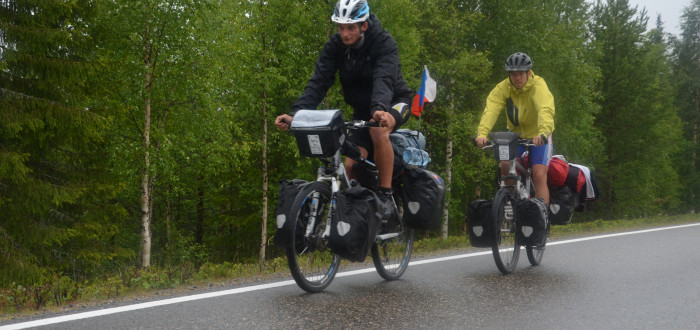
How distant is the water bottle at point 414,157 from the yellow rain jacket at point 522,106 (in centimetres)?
98

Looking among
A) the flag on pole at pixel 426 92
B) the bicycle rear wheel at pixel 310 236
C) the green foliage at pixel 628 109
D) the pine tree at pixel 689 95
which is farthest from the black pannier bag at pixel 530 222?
the pine tree at pixel 689 95

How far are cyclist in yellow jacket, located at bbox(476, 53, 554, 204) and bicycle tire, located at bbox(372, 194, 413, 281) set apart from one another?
117cm

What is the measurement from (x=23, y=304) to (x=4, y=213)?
38.2 ft

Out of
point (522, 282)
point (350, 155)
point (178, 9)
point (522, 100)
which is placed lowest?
point (522, 282)

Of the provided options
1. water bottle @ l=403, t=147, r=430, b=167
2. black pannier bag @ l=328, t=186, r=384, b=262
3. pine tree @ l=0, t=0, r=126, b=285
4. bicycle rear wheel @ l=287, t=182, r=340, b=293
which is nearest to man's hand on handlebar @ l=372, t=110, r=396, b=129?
black pannier bag @ l=328, t=186, r=384, b=262

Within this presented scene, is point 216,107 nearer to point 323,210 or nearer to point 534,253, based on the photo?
point 534,253

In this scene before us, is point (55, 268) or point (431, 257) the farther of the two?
point (55, 268)

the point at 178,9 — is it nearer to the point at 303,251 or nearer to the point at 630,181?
the point at 303,251

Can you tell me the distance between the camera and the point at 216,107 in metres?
19.6

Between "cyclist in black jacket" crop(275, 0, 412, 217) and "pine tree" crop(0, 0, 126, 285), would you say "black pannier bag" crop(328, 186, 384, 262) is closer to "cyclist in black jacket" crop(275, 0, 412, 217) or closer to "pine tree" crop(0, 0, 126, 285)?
"cyclist in black jacket" crop(275, 0, 412, 217)

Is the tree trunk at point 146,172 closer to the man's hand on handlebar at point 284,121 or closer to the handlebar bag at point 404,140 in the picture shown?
the handlebar bag at point 404,140

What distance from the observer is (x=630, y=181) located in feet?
112

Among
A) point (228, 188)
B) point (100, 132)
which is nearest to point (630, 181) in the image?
point (228, 188)

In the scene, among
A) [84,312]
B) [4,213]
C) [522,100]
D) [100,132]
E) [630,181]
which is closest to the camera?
[84,312]
